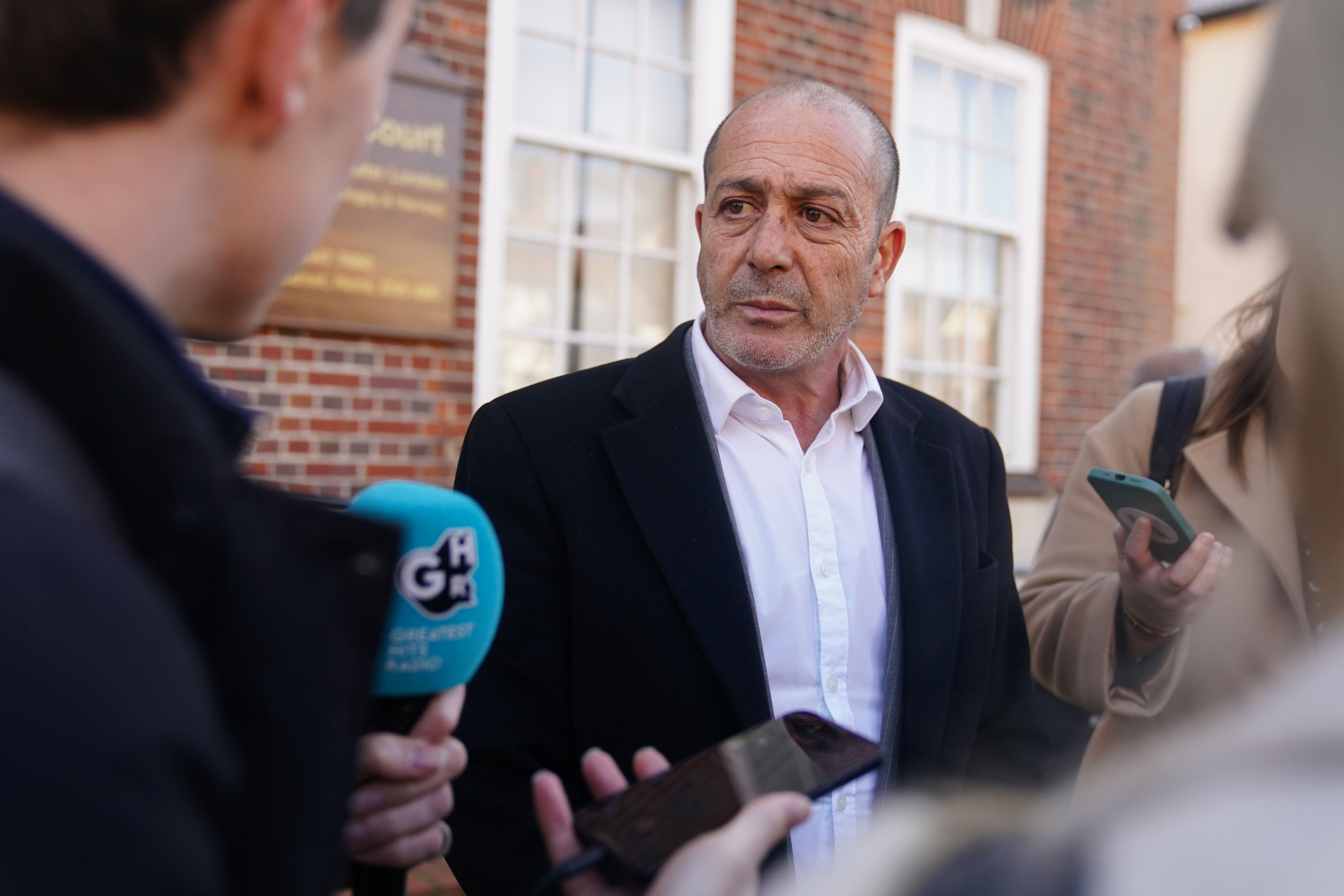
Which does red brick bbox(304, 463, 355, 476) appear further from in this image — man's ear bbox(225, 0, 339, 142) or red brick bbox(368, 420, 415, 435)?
man's ear bbox(225, 0, 339, 142)

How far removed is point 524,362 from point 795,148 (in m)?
2.81

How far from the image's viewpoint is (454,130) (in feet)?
14.2

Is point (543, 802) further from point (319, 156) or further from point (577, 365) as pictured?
point (577, 365)

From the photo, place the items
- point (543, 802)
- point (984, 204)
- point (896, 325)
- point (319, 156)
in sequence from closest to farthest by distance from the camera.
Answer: point (319, 156), point (543, 802), point (896, 325), point (984, 204)

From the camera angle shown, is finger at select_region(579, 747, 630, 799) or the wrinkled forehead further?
the wrinkled forehead

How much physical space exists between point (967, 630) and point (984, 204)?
17.0ft

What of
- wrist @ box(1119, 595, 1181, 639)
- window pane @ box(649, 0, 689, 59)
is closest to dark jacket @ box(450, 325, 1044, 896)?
wrist @ box(1119, 595, 1181, 639)

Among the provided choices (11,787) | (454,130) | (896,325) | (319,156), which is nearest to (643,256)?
(454,130)

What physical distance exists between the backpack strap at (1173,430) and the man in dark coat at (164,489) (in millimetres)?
1774

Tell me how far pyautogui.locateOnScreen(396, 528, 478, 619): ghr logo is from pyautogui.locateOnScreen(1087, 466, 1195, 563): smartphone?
1.22 metres

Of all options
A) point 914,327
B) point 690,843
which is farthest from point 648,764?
point 914,327

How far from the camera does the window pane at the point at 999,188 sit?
662 cm

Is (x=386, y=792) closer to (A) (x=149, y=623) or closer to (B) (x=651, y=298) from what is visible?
(A) (x=149, y=623)

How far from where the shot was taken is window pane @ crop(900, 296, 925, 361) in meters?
6.33
